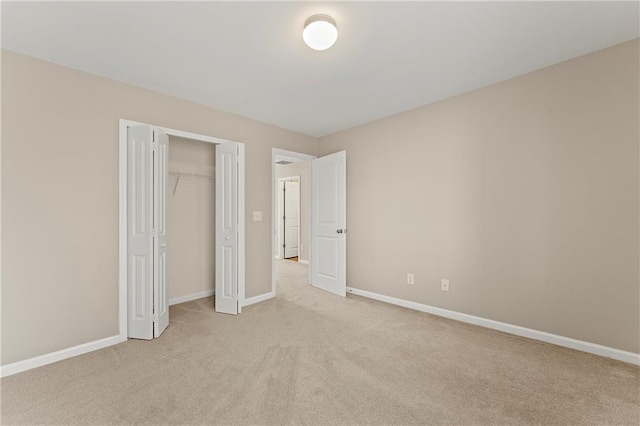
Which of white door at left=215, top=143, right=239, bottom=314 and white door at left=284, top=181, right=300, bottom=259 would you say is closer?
white door at left=215, top=143, right=239, bottom=314

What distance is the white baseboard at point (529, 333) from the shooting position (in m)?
2.14

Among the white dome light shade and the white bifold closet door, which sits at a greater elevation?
the white dome light shade

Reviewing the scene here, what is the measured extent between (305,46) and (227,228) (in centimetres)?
215

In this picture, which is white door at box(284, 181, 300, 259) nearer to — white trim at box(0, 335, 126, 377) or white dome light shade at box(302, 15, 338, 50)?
white trim at box(0, 335, 126, 377)

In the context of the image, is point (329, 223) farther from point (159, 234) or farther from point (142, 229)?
point (142, 229)

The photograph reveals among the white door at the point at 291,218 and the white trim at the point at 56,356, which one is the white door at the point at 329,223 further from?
the white door at the point at 291,218

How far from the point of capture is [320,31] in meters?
1.80

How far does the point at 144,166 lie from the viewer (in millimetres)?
2586

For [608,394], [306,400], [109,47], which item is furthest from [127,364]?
[608,394]

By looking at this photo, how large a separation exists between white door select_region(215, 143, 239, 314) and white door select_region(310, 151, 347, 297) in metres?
1.46

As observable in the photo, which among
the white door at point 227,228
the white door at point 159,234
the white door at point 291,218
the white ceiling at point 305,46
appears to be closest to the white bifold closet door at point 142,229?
the white door at point 159,234

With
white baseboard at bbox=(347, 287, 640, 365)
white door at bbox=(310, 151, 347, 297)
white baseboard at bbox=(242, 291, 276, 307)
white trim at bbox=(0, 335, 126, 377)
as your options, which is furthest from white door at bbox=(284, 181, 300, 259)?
white trim at bbox=(0, 335, 126, 377)

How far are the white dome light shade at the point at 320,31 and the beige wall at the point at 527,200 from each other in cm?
187

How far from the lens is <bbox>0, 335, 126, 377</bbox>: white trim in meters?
2.04
